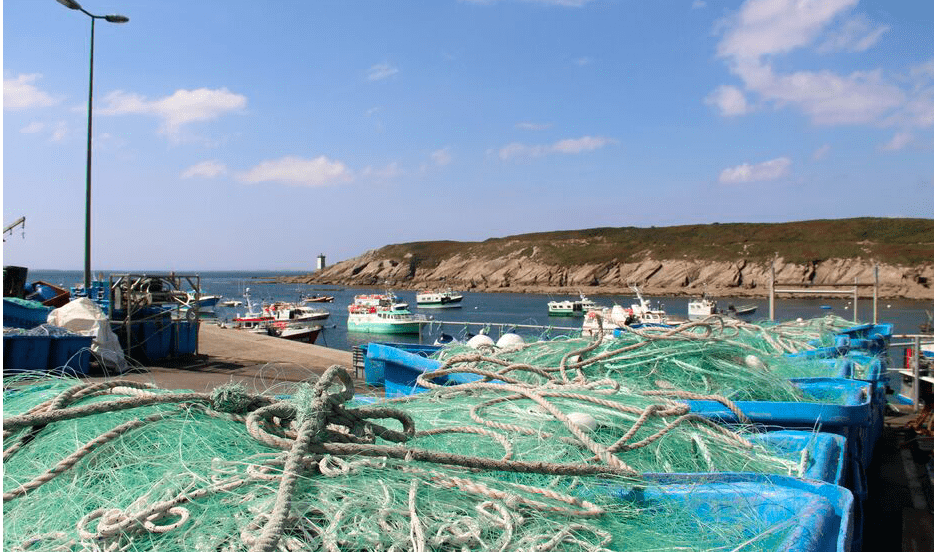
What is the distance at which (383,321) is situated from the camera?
4969 cm

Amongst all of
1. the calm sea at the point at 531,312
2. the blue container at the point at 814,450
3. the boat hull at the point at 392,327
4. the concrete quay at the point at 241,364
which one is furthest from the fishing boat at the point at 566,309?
the blue container at the point at 814,450

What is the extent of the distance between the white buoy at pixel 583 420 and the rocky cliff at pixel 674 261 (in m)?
87.6

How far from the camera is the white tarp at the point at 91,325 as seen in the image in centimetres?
1149

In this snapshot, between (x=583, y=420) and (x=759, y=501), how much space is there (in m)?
0.98

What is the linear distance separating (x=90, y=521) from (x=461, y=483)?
1.20 meters

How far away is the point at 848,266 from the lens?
311ft

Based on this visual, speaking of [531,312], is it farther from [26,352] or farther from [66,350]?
[26,352]

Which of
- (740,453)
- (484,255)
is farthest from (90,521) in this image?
(484,255)

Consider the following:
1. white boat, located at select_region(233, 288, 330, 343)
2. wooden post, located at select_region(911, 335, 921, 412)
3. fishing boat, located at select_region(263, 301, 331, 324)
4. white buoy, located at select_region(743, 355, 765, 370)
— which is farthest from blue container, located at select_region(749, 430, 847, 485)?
fishing boat, located at select_region(263, 301, 331, 324)

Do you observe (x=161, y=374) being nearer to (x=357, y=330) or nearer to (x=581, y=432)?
(x=581, y=432)

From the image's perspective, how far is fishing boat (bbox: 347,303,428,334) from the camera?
163ft

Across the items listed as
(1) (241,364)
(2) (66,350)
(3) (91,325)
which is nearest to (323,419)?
(2) (66,350)

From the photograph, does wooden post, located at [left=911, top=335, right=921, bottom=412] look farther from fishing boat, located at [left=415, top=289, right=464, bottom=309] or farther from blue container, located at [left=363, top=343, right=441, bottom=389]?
fishing boat, located at [left=415, top=289, right=464, bottom=309]

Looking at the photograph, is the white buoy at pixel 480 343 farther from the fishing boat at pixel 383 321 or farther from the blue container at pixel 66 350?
the fishing boat at pixel 383 321
